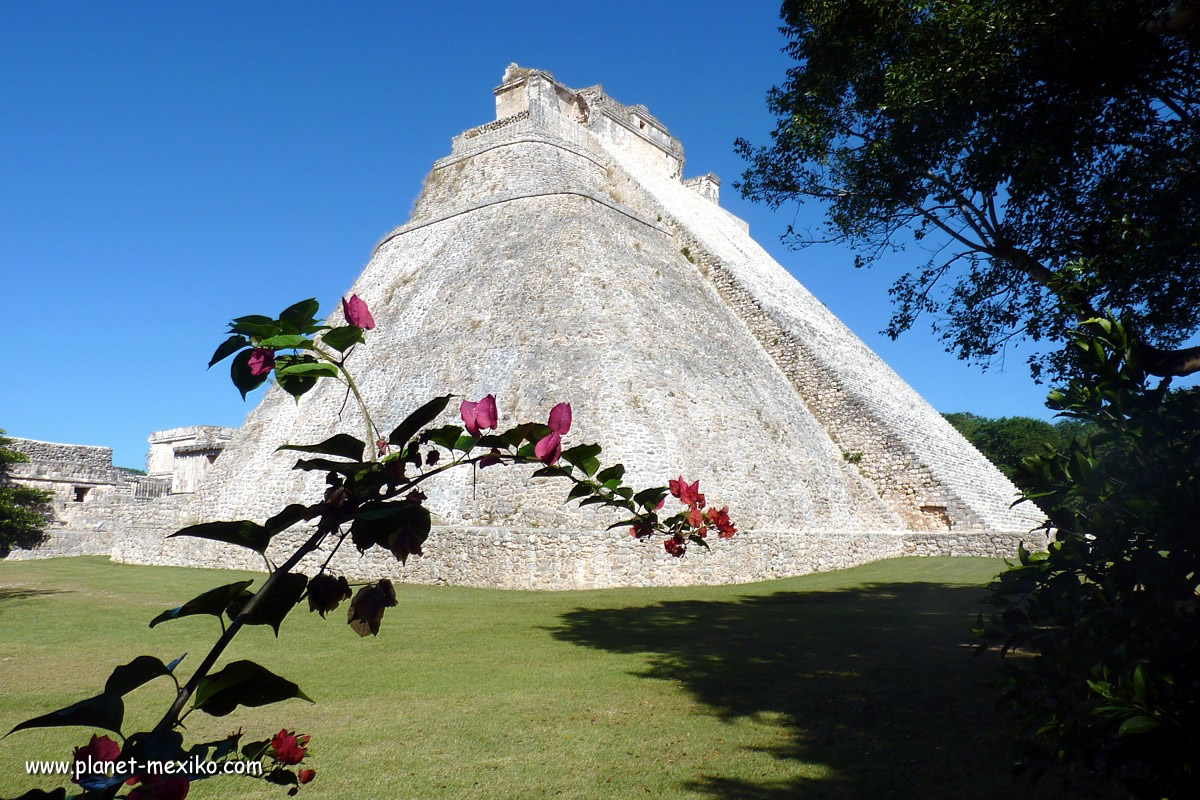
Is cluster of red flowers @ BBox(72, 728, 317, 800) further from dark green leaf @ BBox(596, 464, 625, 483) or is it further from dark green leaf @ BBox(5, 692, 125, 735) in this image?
dark green leaf @ BBox(596, 464, 625, 483)

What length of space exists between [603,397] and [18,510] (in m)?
16.6

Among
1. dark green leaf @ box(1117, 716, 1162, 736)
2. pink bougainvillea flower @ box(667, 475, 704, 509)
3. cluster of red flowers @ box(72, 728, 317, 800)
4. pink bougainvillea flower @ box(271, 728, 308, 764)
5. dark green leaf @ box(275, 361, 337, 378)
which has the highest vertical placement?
dark green leaf @ box(275, 361, 337, 378)

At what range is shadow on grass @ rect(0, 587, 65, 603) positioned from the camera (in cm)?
1173

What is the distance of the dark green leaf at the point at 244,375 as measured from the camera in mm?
1350

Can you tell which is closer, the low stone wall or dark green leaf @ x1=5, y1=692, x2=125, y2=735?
dark green leaf @ x1=5, y1=692, x2=125, y2=735

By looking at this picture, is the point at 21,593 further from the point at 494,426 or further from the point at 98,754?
the point at 494,426

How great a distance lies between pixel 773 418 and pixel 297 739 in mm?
17256

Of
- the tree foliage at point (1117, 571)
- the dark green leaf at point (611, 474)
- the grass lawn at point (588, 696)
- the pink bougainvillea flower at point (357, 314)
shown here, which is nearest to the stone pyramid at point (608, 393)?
the grass lawn at point (588, 696)

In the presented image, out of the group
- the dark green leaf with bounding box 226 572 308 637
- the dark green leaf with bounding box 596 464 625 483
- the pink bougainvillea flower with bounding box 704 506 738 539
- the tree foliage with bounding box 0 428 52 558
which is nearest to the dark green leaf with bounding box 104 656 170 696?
the dark green leaf with bounding box 226 572 308 637

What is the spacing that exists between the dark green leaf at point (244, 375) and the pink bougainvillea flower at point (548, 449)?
0.46 metres

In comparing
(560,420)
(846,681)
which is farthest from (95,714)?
(846,681)

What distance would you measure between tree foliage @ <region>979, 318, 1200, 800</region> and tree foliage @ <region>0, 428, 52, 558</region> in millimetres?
24953

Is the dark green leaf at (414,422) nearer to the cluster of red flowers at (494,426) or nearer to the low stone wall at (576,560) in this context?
the cluster of red flowers at (494,426)

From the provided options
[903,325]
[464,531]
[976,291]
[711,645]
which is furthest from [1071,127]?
[464,531]
